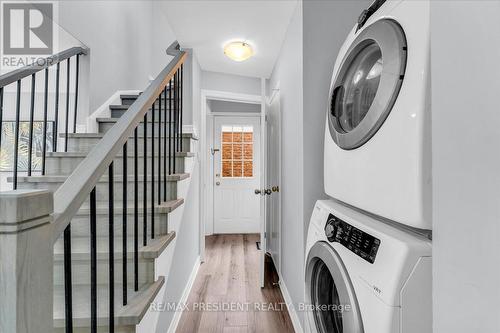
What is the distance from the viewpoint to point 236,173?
4609 millimetres

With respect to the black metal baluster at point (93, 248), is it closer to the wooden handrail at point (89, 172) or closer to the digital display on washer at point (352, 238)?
the wooden handrail at point (89, 172)

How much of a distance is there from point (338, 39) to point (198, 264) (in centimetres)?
261

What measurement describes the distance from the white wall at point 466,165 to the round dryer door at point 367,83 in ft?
0.78

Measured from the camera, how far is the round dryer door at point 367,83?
2.59 ft

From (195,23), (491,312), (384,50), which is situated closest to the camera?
(491,312)

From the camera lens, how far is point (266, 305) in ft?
7.62

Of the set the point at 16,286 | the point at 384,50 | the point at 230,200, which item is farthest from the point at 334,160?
the point at 230,200

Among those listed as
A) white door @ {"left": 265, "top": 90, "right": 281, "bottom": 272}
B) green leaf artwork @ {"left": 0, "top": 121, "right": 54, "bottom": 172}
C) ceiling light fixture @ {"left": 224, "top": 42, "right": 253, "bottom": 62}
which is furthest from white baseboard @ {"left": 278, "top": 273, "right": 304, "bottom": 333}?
green leaf artwork @ {"left": 0, "top": 121, "right": 54, "bottom": 172}

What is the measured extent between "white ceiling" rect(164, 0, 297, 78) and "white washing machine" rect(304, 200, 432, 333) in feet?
5.49

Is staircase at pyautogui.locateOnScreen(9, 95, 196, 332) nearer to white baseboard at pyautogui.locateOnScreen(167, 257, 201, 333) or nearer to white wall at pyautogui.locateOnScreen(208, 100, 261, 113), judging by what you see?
white baseboard at pyautogui.locateOnScreen(167, 257, 201, 333)

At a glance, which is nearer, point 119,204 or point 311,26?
point 311,26

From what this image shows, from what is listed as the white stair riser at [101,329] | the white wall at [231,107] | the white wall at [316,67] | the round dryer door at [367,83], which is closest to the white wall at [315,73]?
the white wall at [316,67]

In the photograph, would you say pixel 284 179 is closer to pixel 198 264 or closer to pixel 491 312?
pixel 198 264

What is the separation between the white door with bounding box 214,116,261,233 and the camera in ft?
14.9
